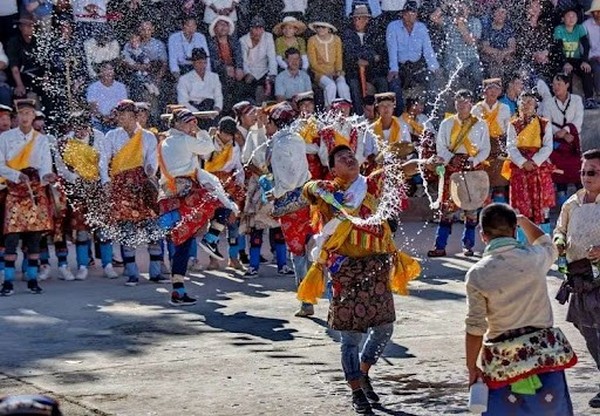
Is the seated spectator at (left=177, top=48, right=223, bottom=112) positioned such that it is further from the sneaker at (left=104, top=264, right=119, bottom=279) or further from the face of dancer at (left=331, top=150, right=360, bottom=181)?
the face of dancer at (left=331, top=150, right=360, bottom=181)

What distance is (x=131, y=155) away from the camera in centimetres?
1335

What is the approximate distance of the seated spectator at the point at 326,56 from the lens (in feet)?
59.4

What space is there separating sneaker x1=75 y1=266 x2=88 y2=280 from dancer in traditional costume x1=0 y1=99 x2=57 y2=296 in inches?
28.4

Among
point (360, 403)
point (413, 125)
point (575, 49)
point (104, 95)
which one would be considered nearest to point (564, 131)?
point (413, 125)

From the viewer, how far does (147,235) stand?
13.5 m

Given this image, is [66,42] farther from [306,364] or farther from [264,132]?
[306,364]

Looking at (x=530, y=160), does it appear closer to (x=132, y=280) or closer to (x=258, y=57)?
(x=132, y=280)

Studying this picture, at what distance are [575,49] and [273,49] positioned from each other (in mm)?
4157

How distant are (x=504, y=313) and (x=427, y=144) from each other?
9521 mm

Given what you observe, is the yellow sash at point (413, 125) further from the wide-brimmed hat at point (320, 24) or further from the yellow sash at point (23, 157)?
the yellow sash at point (23, 157)

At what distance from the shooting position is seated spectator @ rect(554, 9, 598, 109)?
19500 millimetres

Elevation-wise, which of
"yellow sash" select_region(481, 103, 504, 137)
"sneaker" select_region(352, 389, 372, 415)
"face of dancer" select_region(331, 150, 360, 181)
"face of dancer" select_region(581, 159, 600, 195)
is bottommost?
"sneaker" select_region(352, 389, 372, 415)

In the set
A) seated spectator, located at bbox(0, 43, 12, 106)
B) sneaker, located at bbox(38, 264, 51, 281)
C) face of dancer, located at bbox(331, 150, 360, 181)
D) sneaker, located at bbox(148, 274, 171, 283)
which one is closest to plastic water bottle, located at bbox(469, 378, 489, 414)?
face of dancer, located at bbox(331, 150, 360, 181)

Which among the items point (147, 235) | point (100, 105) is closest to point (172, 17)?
point (100, 105)
